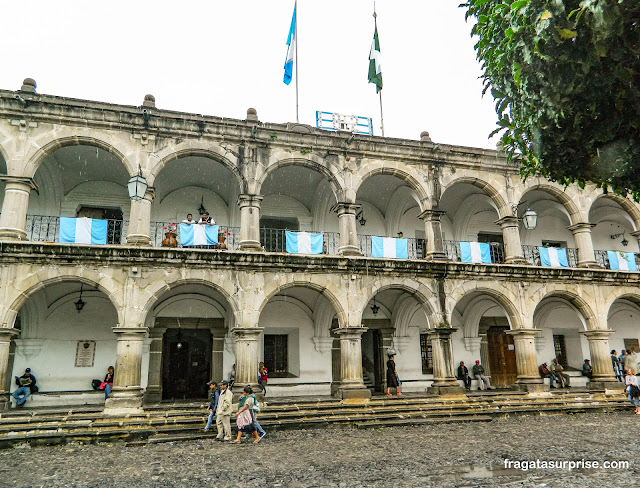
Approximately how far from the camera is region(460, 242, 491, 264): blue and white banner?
1567cm

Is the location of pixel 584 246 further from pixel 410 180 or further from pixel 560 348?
pixel 410 180

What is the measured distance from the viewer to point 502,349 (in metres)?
18.6

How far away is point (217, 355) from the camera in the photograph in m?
15.4

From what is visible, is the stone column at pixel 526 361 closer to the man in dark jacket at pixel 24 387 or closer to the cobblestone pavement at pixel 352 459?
the cobblestone pavement at pixel 352 459

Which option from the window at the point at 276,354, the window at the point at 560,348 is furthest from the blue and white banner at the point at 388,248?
the window at the point at 560,348

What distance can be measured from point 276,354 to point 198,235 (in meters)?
5.44

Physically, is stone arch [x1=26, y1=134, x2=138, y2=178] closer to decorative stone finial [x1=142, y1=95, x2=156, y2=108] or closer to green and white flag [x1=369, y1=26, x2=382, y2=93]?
decorative stone finial [x1=142, y1=95, x2=156, y2=108]

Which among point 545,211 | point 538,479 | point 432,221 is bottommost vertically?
point 538,479

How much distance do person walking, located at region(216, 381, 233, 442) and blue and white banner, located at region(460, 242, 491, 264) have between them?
28.9 ft

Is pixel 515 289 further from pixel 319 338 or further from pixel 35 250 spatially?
pixel 35 250

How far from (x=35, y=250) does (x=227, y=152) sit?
5.73m

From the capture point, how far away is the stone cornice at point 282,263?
40.0 ft

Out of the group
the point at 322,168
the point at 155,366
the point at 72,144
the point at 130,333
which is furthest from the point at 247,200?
the point at 155,366

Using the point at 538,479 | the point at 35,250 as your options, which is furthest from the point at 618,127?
the point at 35,250
